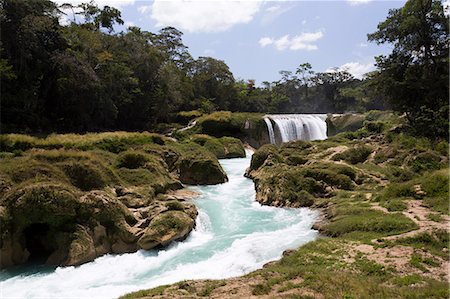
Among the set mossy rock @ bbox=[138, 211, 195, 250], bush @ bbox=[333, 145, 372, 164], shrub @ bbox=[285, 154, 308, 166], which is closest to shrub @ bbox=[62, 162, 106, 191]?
mossy rock @ bbox=[138, 211, 195, 250]

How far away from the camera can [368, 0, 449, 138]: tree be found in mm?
23953

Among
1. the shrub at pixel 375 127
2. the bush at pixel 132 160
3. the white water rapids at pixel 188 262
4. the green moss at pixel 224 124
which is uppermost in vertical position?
the green moss at pixel 224 124

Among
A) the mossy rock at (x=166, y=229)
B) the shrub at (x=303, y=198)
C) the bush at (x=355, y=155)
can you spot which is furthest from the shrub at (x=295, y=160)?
the mossy rock at (x=166, y=229)

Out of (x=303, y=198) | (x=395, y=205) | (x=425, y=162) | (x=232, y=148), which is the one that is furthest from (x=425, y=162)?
(x=232, y=148)

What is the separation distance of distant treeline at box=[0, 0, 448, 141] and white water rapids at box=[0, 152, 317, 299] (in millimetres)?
15676

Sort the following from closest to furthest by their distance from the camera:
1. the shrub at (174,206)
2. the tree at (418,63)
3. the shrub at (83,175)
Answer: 1. the shrub at (83,175)
2. the shrub at (174,206)
3. the tree at (418,63)

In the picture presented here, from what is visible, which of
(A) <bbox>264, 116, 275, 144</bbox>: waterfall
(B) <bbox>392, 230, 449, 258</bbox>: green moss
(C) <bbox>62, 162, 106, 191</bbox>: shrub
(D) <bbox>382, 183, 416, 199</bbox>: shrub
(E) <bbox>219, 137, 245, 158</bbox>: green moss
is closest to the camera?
(B) <bbox>392, 230, 449, 258</bbox>: green moss

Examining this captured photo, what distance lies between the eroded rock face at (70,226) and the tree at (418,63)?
18721 millimetres

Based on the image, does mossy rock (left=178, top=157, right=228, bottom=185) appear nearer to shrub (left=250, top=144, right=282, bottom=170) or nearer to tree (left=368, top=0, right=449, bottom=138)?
shrub (left=250, top=144, right=282, bottom=170)

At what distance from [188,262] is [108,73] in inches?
1116

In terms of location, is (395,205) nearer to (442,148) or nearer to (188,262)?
(188,262)

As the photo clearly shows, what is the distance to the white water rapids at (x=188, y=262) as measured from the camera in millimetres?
9352

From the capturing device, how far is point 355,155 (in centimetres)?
2120

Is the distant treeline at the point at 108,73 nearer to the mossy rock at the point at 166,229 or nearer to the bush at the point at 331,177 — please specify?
the bush at the point at 331,177
